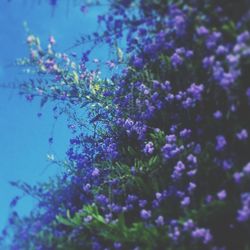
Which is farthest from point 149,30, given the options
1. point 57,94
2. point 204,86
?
point 57,94

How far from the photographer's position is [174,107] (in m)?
6.80

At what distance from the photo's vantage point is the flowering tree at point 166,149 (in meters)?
5.23

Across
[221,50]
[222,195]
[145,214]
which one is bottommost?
[222,195]

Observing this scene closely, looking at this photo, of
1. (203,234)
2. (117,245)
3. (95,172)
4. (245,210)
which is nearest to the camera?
(245,210)

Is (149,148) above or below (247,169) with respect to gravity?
above

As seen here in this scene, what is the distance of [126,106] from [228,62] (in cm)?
296

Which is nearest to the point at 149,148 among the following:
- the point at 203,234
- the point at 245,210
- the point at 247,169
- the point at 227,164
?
the point at 227,164

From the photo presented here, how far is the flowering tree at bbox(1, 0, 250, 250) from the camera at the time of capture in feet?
17.2

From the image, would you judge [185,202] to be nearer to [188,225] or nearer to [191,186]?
[191,186]

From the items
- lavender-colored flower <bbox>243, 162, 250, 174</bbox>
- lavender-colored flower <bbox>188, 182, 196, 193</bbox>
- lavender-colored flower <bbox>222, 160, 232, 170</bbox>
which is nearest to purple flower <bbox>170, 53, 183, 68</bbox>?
lavender-colored flower <bbox>222, 160, 232, 170</bbox>

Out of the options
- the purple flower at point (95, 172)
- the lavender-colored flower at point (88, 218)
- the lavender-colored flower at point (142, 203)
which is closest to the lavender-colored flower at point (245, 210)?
the lavender-colored flower at point (142, 203)

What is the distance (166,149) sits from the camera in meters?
6.33

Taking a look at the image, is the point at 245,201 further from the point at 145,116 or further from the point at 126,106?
the point at 126,106

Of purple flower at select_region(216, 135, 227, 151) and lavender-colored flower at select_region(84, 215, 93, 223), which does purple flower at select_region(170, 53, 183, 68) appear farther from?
lavender-colored flower at select_region(84, 215, 93, 223)
